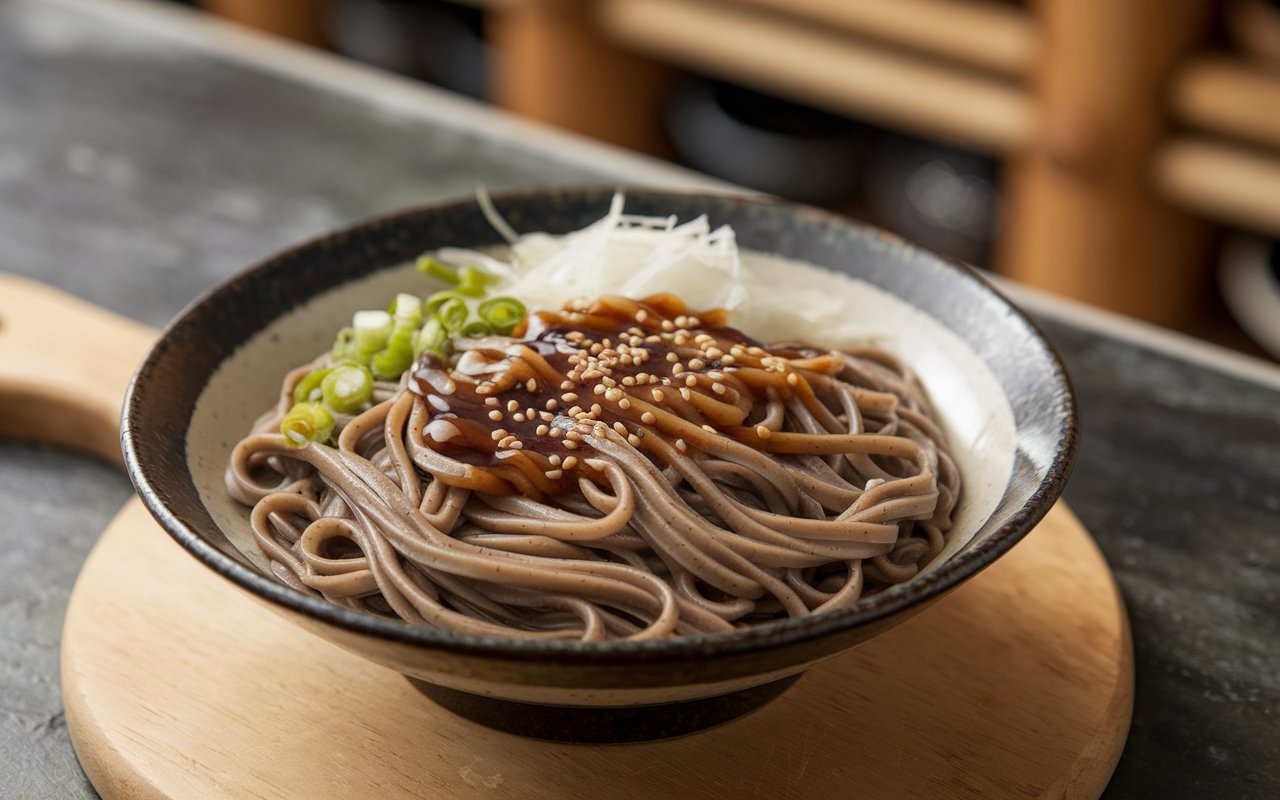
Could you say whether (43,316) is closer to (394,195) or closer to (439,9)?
(394,195)

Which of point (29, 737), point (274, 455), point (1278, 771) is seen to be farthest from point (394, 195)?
point (1278, 771)

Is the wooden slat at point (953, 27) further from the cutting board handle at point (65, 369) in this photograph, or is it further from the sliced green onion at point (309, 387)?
the sliced green onion at point (309, 387)

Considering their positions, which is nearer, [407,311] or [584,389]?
[584,389]

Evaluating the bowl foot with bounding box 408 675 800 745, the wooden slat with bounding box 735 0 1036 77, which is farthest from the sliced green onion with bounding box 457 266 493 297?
the wooden slat with bounding box 735 0 1036 77

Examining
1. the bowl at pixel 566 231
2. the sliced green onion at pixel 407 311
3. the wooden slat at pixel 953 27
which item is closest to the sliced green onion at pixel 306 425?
the bowl at pixel 566 231

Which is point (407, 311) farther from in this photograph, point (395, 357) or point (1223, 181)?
point (1223, 181)

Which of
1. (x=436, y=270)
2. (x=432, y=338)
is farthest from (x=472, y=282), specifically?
(x=432, y=338)

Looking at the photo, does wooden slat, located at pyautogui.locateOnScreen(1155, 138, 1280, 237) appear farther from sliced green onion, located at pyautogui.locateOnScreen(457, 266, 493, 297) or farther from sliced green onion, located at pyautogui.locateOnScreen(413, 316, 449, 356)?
sliced green onion, located at pyautogui.locateOnScreen(413, 316, 449, 356)
